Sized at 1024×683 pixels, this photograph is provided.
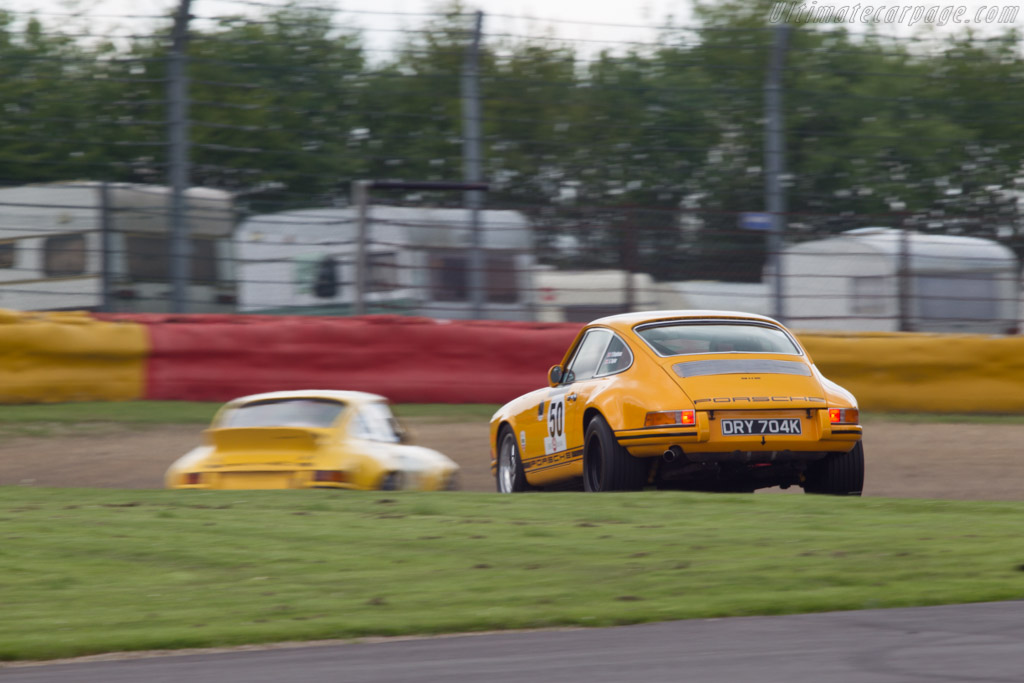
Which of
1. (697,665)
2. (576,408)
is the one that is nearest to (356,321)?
(576,408)

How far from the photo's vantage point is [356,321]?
48.7 feet

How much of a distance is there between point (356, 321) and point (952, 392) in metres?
6.19

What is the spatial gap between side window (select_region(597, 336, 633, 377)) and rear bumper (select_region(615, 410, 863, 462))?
582 millimetres

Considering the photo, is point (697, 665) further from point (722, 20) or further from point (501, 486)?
point (722, 20)

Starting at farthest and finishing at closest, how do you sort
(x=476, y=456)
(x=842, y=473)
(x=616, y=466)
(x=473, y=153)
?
(x=473, y=153)
(x=476, y=456)
(x=842, y=473)
(x=616, y=466)

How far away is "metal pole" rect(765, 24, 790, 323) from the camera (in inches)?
619

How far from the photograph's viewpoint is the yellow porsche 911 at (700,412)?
8.62 meters

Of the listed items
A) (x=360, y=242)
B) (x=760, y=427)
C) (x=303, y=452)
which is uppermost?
(x=360, y=242)

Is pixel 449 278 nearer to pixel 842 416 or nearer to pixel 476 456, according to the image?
pixel 476 456

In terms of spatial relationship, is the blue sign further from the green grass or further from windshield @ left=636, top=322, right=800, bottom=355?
the green grass

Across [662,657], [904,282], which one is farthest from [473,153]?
[662,657]

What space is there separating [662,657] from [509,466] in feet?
20.6

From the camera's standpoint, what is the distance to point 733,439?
28.2 ft

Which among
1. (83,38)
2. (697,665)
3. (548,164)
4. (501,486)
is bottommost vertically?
(501,486)
